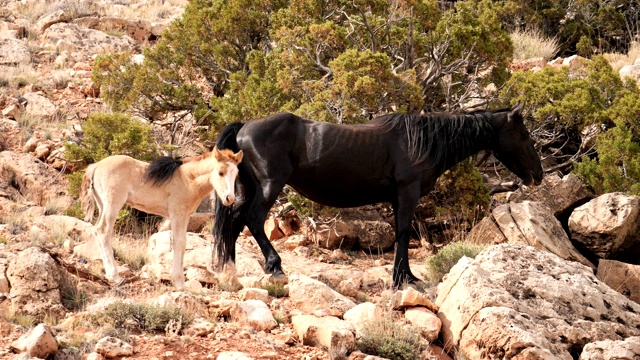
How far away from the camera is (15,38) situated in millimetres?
21266

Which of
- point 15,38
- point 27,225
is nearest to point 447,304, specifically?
point 27,225

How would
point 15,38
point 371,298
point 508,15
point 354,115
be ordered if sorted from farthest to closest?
1. point 508,15
2. point 15,38
3. point 354,115
4. point 371,298

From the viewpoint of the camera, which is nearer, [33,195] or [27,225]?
[27,225]

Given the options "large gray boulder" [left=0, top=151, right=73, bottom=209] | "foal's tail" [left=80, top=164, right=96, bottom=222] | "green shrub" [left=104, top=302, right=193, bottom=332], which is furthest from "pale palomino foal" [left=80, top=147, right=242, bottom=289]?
"large gray boulder" [left=0, top=151, right=73, bottom=209]

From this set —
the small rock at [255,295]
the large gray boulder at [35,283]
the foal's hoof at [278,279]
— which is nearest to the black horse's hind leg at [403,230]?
the foal's hoof at [278,279]

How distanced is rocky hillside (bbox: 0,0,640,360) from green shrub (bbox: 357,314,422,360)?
0.04 ft

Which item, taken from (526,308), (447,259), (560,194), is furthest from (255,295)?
(560,194)

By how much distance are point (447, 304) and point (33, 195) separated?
7.41 m

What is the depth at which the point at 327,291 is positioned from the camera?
8.64 metres

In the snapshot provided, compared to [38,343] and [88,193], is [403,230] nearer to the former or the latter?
[88,193]

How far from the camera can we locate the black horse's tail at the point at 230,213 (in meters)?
9.81

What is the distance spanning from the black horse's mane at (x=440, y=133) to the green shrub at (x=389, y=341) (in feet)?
10.4

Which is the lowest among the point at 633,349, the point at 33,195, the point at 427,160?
the point at 33,195

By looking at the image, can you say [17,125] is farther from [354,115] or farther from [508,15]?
[508,15]
